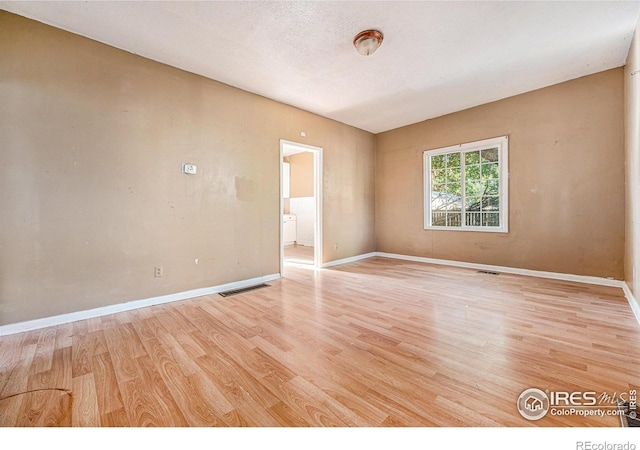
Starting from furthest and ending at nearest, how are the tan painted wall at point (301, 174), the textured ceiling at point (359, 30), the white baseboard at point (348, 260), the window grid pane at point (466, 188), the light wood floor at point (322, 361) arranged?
1. the tan painted wall at point (301, 174)
2. the white baseboard at point (348, 260)
3. the window grid pane at point (466, 188)
4. the textured ceiling at point (359, 30)
5. the light wood floor at point (322, 361)

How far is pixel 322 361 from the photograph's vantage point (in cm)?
180

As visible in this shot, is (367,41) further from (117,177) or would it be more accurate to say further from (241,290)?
(241,290)

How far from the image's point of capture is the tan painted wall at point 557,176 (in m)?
3.43

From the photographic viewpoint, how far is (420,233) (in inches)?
214

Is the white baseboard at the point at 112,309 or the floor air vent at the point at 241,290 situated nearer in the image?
the white baseboard at the point at 112,309

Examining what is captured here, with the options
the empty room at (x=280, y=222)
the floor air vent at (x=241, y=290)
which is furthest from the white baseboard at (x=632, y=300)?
the floor air vent at (x=241, y=290)

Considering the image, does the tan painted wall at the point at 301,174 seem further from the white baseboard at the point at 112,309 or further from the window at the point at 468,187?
the white baseboard at the point at 112,309

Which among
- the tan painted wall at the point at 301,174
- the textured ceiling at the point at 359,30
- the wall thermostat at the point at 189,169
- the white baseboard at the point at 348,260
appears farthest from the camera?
the tan painted wall at the point at 301,174

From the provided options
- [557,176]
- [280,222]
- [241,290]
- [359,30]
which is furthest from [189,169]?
[557,176]

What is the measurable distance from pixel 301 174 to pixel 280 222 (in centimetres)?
410

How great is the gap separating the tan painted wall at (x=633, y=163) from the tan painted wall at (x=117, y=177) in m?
4.21

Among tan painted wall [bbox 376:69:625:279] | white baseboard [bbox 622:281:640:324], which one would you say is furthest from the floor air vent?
white baseboard [bbox 622:281:640:324]

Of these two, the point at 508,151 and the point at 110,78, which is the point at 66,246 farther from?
the point at 508,151
